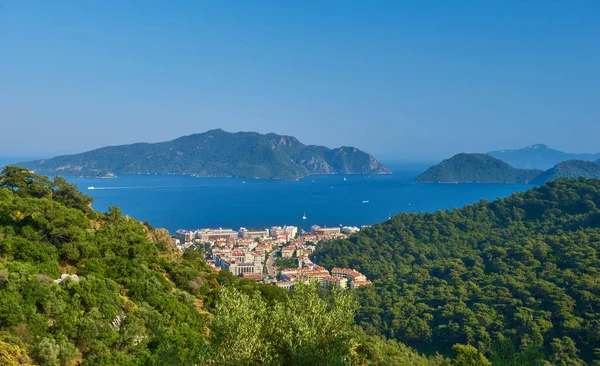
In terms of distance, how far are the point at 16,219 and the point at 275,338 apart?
34.7 feet

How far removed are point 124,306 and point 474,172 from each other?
146455mm

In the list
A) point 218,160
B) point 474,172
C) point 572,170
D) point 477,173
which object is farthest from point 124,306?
point 218,160

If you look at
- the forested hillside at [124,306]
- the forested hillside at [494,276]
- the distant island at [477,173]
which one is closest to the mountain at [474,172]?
the distant island at [477,173]

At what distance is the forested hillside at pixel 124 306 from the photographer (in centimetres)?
559

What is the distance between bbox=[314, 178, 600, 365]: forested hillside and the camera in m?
19.7

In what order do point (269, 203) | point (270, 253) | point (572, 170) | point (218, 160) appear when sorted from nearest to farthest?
point (270, 253) < point (269, 203) < point (572, 170) < point (218, 160)

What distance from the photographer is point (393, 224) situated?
4528cm

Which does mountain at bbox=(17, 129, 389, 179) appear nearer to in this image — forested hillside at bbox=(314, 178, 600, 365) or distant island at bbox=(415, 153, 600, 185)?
distant island at bbox=(415, 153, 600, 185)

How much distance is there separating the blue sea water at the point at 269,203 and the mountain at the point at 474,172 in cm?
Result: 2036

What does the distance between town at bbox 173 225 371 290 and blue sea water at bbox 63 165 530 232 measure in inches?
324

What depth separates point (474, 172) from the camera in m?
144

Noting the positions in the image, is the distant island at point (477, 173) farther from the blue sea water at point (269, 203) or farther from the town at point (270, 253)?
the town at point (270, 253)

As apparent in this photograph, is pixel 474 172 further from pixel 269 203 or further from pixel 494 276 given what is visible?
pixel 494 276

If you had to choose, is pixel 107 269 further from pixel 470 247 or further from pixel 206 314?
pixel 470 247
